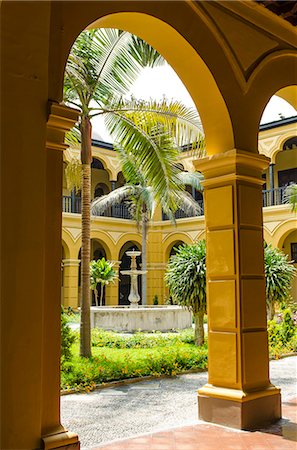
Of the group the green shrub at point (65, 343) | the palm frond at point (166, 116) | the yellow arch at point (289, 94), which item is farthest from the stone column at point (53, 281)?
the palm frond at point (166, 116)

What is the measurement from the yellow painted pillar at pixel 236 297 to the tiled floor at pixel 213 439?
7.0 inches

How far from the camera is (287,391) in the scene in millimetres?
7047

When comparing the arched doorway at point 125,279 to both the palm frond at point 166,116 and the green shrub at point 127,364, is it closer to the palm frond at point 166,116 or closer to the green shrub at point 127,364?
the green shrub at point 127,364

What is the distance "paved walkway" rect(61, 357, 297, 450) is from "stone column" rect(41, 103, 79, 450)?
1.07m

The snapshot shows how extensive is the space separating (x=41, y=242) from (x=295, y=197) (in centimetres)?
1270

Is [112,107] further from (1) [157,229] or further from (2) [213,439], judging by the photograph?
(1) [157,229]

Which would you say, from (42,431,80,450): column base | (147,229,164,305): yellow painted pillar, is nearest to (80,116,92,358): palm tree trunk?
(42,431,80,450): column base

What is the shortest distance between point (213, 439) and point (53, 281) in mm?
2091

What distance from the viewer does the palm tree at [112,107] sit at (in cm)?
884

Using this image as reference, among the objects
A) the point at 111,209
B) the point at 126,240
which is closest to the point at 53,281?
the point at 126,240

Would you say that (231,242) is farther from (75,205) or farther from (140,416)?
(75,205)

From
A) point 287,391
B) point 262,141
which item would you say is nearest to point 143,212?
point 262,141

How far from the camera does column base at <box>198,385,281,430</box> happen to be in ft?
15.5

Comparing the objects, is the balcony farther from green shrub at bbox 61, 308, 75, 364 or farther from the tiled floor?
the tiled floor
